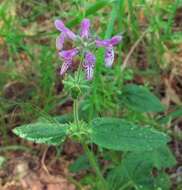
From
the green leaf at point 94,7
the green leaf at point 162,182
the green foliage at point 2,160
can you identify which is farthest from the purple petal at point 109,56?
the green foliage at point 2,160

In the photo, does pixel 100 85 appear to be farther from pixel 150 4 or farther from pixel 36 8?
pixel 36 8

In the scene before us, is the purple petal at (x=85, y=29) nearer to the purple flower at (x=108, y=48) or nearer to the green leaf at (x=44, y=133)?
the purple flower at (x=108, y=48)

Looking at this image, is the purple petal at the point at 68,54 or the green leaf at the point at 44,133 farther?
the green leaf at the point at 44,133

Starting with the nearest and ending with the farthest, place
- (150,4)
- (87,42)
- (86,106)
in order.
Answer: (87,42) → (86,106) → (150,4)

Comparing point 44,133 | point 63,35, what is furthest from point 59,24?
point 44,133

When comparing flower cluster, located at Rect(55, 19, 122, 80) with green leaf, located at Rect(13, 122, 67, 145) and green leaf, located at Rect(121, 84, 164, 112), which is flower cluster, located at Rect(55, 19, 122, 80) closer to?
green leaf, located at Rect(13, 122, 67, 145)

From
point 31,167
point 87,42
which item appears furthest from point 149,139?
point 31,167

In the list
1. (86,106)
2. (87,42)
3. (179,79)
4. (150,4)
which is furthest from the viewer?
(179,79)
